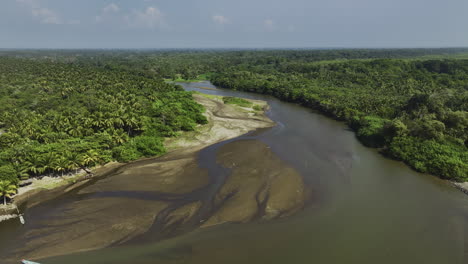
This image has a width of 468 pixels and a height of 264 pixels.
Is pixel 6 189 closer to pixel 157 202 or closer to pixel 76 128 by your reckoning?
pixel 76 128

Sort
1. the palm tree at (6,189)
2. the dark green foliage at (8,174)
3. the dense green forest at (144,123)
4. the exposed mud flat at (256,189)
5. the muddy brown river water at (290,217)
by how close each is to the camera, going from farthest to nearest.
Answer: the dense green forest at (144,123) → the dark green foliage at (8,174) → the exposed mud flat at (256,189) → the palm tree at (6,189) → the muddy brown river water at (290,217)

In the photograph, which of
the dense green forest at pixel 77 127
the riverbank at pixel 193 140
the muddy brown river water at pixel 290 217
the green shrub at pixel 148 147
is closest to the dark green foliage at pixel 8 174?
the dense green forest at pixel 77 127

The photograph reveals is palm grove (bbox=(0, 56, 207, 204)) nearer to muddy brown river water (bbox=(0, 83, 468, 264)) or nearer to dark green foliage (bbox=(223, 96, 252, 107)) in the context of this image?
muddy brown river water (bbox=(0, 83, 468, 264))

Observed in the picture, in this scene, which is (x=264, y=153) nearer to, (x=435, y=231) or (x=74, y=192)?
(x=435, y=231)

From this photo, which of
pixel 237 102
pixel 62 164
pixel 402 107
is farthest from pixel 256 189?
pixel 237 102

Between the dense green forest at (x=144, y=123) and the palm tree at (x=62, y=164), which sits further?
the dense green forest at (x=144, y=123)

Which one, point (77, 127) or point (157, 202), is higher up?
point (77, 127)

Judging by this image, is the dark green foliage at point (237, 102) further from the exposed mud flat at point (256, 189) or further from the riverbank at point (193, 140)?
the exposed mud flat at point (256, 189)
